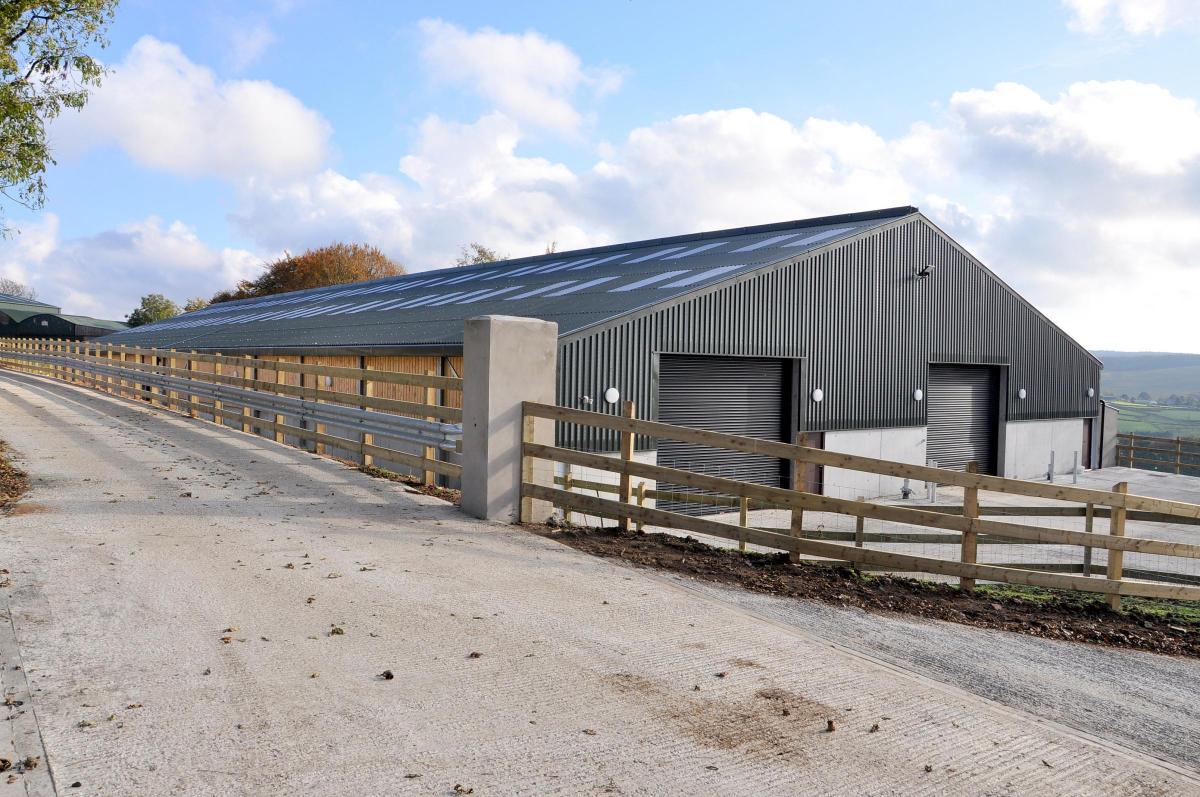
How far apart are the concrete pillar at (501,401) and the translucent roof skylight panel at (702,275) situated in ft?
33.6

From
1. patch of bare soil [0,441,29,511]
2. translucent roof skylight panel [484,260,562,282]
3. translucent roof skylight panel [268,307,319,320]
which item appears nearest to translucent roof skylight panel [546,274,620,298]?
translucent roof skylight panel [484,260,562,282]

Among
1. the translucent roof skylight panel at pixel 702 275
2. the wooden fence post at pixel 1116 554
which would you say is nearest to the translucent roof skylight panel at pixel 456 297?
the translucent roof skylight panel at pixel 702 275

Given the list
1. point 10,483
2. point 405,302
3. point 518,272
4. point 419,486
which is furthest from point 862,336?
point 10,483

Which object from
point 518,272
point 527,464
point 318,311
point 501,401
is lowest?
point 527,464

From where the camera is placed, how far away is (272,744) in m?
4.09

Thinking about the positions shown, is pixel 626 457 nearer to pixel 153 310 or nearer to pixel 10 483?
pixel 10 483

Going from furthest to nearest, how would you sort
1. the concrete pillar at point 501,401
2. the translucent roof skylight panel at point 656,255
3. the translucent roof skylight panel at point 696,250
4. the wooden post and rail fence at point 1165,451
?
the wooden post and rail fence at point 1165,451 < the translucent roof skylight panel at point 656,255 < the translucent roof skylight panel at point 696,250 < the concrete pillar at point 501,401

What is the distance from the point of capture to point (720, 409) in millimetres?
20203

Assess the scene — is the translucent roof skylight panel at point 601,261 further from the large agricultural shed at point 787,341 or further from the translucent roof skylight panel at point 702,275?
the translucent roof skylight panel at point 702,275

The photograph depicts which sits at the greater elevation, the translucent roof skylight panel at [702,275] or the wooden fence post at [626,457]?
the translucent roof skylight panel at [702,275]

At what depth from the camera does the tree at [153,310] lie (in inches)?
3174

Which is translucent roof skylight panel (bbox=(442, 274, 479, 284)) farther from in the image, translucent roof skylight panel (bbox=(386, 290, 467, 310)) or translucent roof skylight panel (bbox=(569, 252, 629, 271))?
translucent roof skylight panel (bbox=(569, 252, 629, 271))

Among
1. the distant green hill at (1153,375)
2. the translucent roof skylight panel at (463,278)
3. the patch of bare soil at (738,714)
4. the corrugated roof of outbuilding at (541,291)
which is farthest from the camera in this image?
the distant green hill at (1153,375)

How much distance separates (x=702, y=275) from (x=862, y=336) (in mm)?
5469
